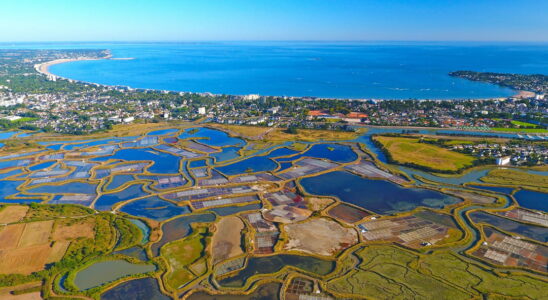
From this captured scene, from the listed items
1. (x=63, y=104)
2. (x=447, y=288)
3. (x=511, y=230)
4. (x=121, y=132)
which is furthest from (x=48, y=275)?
(x=63, y=104)

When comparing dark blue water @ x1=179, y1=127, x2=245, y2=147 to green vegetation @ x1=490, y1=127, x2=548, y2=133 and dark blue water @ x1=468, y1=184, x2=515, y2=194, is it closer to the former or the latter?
dark blue water @ x1=468, y1=184, x2=515, y2=194

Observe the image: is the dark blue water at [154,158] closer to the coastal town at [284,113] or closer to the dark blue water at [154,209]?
the dark blue water at [154,209]

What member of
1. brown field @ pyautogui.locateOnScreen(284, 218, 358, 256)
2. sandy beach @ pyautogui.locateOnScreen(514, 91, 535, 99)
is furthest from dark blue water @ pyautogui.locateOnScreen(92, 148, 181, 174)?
sandy beach @ pyautogui.locateOnScreen(514, 91, 535, 99)

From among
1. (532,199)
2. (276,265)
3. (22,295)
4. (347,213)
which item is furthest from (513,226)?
(22,295)

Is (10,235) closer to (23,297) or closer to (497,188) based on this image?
(23,297)

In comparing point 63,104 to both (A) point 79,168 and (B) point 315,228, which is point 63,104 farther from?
(B) point 315,228
